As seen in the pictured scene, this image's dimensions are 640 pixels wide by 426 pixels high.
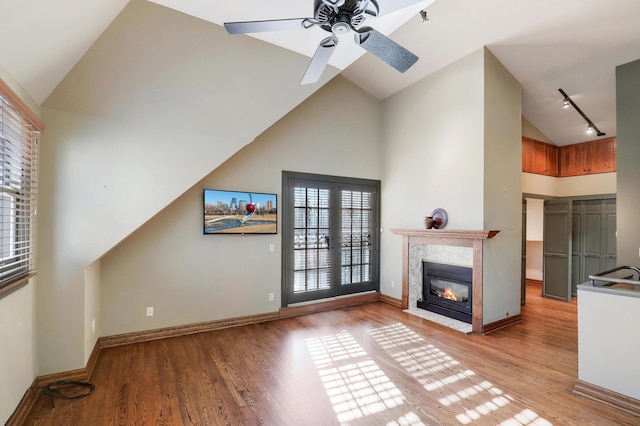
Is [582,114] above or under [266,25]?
above

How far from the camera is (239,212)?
4.25m

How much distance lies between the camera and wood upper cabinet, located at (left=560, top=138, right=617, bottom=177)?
555 cm

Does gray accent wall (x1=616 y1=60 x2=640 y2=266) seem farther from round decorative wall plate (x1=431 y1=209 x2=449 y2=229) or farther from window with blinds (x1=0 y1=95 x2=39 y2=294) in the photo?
window with blinds (x1=0 y1=95 x2=39 y2=294)

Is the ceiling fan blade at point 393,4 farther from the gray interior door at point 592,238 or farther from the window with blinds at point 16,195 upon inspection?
the gray interior door at point 592,238

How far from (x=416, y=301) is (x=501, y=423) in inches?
114

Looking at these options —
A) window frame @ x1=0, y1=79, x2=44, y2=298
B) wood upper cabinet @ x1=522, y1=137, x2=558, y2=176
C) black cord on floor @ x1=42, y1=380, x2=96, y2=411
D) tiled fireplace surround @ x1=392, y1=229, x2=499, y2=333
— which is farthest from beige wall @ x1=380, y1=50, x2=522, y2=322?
window frame @ x1=0, y1=79, x2=44, y2=298

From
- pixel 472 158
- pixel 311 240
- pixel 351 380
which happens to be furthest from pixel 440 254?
pixel 351 380

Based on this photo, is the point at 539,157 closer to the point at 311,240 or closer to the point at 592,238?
the point at 592,238

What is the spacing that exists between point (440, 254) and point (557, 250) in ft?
9.57

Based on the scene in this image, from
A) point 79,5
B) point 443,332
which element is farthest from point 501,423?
point 79,5

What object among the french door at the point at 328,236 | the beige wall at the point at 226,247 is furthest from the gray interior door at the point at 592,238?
the beige wall at the point at 226,247

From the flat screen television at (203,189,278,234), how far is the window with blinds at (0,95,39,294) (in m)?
1.76

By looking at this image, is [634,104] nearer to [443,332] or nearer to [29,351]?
[443,332]

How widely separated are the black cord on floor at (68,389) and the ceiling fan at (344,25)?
10.4ft
